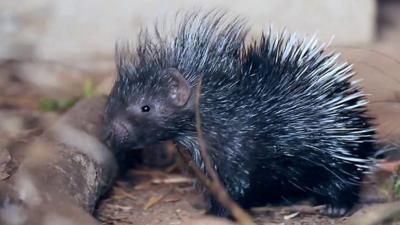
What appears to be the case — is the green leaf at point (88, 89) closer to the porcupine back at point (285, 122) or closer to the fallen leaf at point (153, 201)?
the fallen leaf at point (153, 201)

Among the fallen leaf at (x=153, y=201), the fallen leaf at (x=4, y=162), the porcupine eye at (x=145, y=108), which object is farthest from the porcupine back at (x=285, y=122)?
the fallen leaf at (x=4, y=162)

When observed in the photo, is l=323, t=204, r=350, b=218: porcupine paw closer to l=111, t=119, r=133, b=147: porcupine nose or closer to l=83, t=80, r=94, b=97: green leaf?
l=111, t=119, r=133, b=147: porcupine nose

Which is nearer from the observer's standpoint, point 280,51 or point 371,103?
point 280,51

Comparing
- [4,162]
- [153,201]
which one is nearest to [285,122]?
[153,201]

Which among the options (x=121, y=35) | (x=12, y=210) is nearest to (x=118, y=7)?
(x=121, y=35)

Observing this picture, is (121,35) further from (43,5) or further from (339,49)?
(339,49)

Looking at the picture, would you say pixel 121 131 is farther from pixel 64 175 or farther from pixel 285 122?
pixel 285 122
